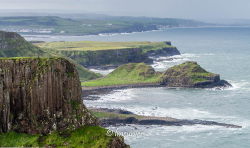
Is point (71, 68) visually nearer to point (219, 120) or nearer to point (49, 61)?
point (49, 61)

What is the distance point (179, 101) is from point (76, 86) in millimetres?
105841

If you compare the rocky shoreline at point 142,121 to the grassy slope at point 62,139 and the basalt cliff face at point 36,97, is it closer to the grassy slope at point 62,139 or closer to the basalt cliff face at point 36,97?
the basalt cliff face at point 36,97

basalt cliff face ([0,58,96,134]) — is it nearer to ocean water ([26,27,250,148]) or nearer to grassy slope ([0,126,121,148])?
grassy slope ([0,126,121,148])

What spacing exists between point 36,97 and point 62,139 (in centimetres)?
781

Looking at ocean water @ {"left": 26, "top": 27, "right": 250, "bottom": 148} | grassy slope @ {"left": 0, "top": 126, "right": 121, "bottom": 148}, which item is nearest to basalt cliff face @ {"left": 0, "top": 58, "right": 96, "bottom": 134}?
grassy slope @ {"left": 0, "top": 126, "right": 121, "bottom": 148}

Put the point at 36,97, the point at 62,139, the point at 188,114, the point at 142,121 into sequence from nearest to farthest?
the point at 62,139 → the point at 36,97 → the point at 142,121 → the point at 188,114

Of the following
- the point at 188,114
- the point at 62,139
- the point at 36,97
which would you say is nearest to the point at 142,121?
the point at 188,114

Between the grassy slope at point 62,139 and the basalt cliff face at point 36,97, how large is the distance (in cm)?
128

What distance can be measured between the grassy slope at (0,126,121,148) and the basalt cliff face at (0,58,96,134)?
4.21 feet

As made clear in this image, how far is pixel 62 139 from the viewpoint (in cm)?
7431

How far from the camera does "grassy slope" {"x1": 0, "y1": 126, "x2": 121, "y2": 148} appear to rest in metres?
72.7

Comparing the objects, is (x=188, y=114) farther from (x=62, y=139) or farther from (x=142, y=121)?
(x=62, y=139)

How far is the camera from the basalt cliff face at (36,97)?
76062mm

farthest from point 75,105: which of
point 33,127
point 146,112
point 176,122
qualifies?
point 146,112
